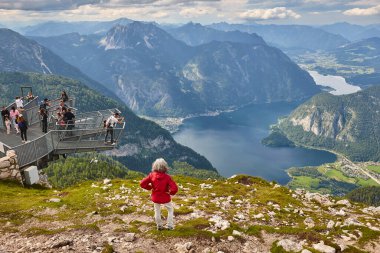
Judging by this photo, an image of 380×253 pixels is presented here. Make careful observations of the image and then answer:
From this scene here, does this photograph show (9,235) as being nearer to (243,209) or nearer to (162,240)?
(162,240)

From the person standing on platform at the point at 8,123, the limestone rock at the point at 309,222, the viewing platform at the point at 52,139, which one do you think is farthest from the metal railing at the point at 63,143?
the limestone rock at the point at 309,222

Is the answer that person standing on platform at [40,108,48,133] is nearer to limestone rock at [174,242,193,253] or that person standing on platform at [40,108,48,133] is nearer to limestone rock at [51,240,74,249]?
limestone rock at [51,240,74,249]

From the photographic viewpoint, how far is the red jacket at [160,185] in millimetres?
17422

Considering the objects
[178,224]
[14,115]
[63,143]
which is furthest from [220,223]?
[14,115]

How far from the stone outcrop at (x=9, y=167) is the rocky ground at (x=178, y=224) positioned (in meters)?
0.77

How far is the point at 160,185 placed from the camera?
17.5 meters

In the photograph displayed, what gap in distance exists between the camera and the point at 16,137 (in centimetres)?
3669

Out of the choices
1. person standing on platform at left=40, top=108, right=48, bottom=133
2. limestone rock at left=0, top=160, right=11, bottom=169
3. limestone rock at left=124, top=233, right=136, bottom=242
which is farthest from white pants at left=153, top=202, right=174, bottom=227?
person standing on platform at left=40, top=108, right=48, bottom=133

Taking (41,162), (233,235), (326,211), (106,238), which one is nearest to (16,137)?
(41,162)

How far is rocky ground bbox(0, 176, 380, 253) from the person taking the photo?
17500 mm

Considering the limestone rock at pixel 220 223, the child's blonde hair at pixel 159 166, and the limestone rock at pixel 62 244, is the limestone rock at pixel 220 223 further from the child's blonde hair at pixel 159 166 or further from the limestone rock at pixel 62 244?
the limestone rock at pixel 62 244

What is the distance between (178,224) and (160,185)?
423 cm

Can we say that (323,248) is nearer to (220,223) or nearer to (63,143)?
(220,223)

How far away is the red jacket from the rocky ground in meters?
1.91
